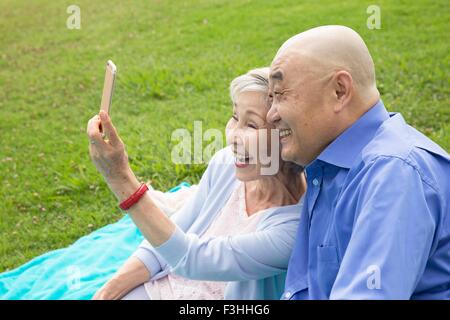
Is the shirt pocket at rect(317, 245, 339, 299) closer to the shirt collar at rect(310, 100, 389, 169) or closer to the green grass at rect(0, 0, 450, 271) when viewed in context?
the shirt collar at rect(310, 100, 389, 169)

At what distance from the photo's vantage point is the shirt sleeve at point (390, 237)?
2.31 m

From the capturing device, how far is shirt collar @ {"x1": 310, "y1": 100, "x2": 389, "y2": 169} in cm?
270

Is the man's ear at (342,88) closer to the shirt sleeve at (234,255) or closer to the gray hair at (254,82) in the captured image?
the gray hair at (254,82)

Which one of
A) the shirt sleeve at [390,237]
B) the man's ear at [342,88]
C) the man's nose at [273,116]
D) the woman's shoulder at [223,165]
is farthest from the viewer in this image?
the woman's shoulder at [223,165]

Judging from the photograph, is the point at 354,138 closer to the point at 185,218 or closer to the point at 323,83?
the point at 323,83

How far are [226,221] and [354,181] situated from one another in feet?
3.48

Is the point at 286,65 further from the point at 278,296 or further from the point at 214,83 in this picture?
the point at 214,83

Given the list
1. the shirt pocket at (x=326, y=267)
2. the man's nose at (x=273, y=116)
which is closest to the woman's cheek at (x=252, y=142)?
the man's nose at (x=273, y=116)

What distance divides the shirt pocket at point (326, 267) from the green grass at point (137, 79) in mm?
3251

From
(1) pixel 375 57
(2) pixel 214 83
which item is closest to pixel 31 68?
(2) pixel 214 83

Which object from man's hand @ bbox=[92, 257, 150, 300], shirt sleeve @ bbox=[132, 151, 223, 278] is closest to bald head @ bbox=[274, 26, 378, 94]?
shirt sleeve @ bbox=[132, 151, 223, 278]

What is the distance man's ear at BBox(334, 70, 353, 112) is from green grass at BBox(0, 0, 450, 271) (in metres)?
3.41

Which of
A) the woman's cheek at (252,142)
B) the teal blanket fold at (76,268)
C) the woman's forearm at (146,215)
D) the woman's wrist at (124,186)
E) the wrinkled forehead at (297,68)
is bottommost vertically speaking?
the teal blanket fold at (76,268)

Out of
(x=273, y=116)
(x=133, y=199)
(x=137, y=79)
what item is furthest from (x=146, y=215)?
(x=137, y=79)
